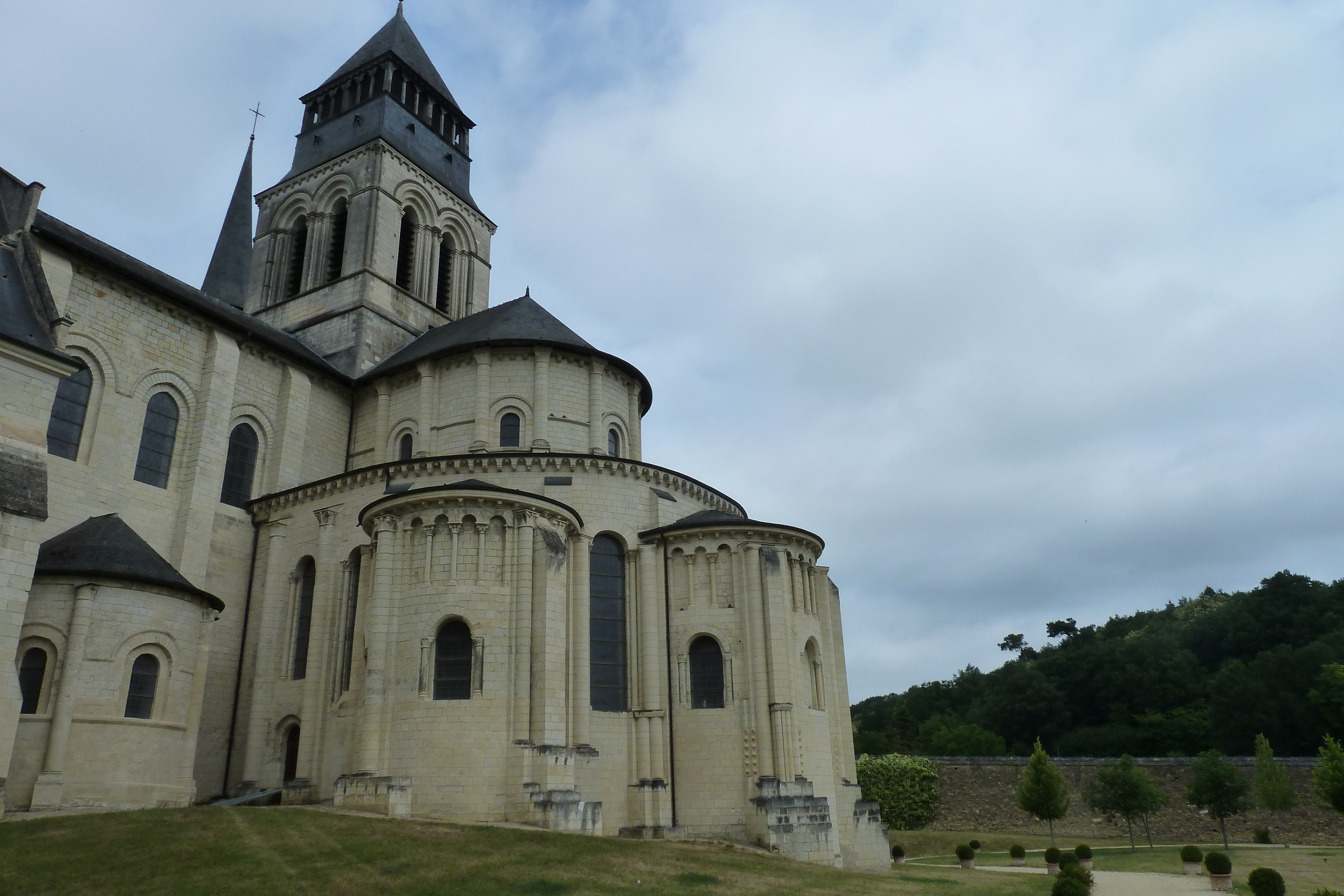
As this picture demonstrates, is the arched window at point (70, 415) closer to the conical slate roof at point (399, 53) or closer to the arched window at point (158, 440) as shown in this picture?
the arched window at point (158, 440)

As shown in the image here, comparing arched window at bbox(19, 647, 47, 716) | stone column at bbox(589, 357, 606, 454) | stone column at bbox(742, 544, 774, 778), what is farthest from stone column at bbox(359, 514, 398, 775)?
stone column at bbox(742, 544, 774, 778)

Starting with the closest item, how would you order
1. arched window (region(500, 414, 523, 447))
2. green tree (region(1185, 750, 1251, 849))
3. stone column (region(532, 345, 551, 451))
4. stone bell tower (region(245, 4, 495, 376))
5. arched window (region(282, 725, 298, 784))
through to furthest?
1. arched window (region(282, 725, 298, 784))
2. stone column (region(532, 345, 551, 451))
3. arched window (region(500, 414, 523, 447))
4. green tree (region(1185, 750, 1251, 849))
5. stone bell tower (region(245, 4, 495, 376))

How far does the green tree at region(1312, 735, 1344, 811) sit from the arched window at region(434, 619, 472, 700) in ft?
76.8

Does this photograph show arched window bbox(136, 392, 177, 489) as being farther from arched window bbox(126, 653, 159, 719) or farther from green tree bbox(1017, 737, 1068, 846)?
green tree bbox(1017, 737, 1068, 846)

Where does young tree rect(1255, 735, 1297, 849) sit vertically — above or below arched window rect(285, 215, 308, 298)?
below

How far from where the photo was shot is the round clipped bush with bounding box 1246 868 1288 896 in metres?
16.2

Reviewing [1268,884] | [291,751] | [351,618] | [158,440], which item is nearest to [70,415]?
[158,440]

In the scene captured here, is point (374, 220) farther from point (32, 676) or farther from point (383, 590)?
point (32, 676)

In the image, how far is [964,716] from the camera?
252 feet

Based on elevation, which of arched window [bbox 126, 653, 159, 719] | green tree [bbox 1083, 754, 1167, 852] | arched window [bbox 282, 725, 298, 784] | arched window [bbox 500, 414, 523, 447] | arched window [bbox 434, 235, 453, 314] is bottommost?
green tree [bbox 1083, 754, 1167, 852]

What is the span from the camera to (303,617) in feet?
75.0

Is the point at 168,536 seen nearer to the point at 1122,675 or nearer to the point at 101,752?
the point at 101,752

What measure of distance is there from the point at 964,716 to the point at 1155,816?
41923 mm

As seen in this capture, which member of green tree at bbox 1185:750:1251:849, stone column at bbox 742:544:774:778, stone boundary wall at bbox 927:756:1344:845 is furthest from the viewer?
stone boundary wall at bbox 927:756:1344:845
